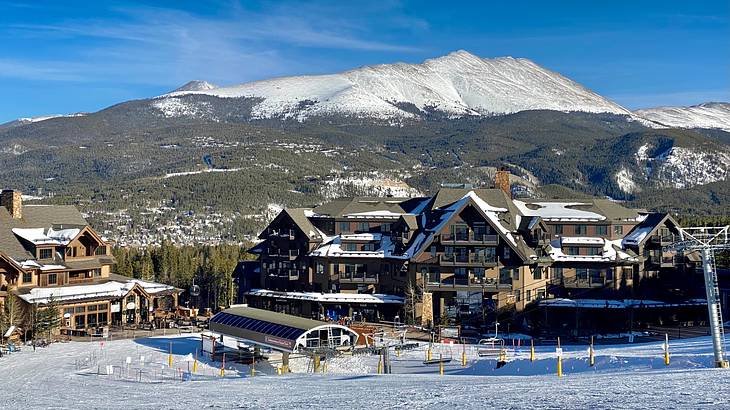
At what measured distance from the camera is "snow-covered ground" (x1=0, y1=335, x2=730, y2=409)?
24781mm

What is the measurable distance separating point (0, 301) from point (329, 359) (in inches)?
954

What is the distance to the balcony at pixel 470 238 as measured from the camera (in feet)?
199

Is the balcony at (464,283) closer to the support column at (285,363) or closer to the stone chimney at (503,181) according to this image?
the stone chimney at (503,181)

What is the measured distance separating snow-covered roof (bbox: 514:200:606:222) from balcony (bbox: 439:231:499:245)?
5.74 m

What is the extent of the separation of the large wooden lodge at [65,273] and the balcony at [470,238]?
19.3 m

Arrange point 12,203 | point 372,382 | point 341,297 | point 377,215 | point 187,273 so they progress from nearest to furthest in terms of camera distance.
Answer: point 372,382 < point 341,297 < point 12,203 < point 377,215 < point 187,273

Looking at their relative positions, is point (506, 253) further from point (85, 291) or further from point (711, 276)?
point (711, 276)

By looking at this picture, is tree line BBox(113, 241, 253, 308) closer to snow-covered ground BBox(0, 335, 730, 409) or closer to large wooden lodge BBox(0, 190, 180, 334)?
large wooden lodge BBox(0, 190, 180, 334)

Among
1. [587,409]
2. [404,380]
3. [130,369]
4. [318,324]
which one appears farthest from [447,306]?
[587,409]

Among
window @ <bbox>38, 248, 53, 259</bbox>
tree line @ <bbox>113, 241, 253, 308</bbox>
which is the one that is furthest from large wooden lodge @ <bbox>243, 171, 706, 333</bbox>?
window @ <bbox>38, 248, 53, 259</bbox>

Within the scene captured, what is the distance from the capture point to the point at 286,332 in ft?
148

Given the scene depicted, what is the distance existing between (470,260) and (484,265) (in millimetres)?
980

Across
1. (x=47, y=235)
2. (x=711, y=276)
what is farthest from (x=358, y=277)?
(x=711, y=276)

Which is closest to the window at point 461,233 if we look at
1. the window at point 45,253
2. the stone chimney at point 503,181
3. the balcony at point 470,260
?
the balcony at point 470,260
